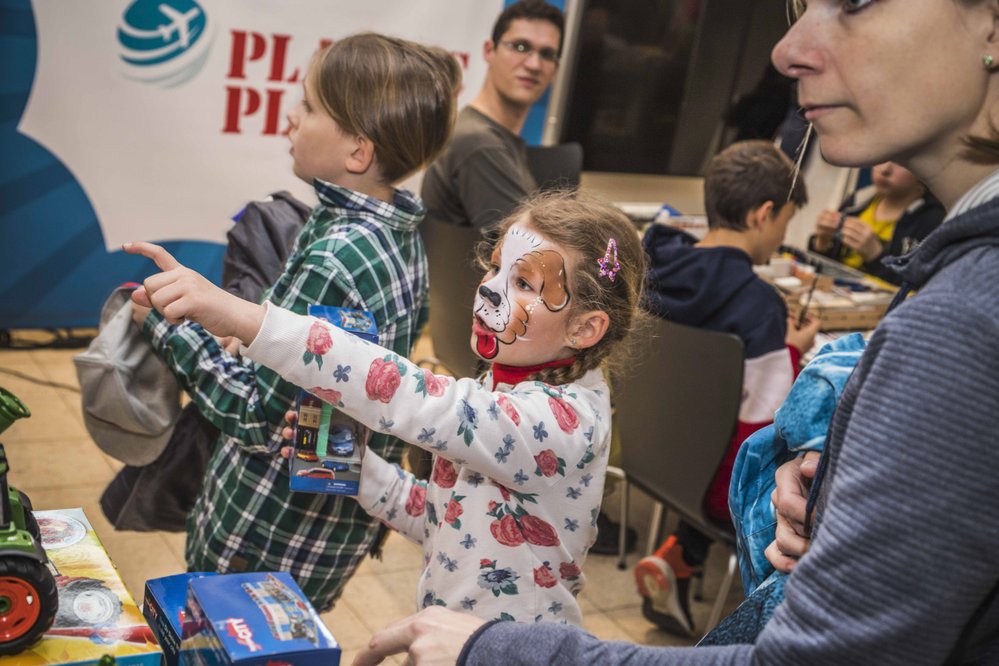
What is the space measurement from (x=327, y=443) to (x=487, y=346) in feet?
0.96

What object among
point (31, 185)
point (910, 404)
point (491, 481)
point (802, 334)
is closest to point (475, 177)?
point (802, 334)

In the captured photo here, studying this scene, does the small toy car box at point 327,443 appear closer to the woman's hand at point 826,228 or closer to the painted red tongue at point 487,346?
the painted red tongue at point 487,346

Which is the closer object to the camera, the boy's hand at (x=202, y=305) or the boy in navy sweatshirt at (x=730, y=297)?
the boy's hand at (x=202, y=305)

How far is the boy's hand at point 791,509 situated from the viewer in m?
1.06

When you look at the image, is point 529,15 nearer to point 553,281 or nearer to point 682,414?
point 682,414

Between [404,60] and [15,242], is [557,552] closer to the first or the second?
[404,60]

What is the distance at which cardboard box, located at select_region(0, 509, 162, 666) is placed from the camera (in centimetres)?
97

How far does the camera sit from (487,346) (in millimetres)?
1554

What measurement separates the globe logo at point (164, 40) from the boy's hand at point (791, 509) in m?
3.56

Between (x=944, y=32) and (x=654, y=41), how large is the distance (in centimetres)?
480

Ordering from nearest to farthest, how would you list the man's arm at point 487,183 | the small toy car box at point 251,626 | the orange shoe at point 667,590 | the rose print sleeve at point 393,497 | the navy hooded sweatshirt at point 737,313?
the small toy car box at point 251,626 → the rose print sleeve at point 393,497 → the navy hooded sweatshirt at point 737,313 → the orange shoe at point 667,590 → the man's arm at point 487,183

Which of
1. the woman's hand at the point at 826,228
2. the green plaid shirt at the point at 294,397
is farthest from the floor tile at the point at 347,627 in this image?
the woman's hand at the point at 826,228

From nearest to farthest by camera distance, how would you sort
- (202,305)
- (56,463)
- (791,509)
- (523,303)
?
1. (791,509)
2. (202,305)
3. (523,303)
4. (56,463)

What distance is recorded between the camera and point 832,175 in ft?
21.2
